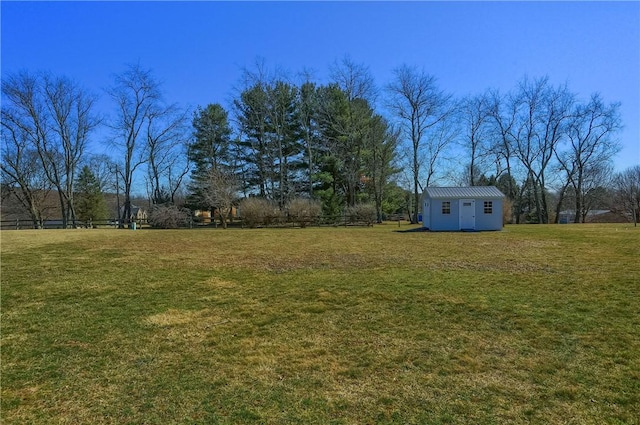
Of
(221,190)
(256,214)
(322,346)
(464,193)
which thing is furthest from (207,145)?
(322,346)

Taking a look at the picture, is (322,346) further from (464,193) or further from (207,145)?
(207,145)

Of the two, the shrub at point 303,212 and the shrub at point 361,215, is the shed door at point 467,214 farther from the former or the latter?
the shrub at point 303,212

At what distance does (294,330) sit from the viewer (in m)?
4.65

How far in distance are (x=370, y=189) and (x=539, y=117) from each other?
58.3ft

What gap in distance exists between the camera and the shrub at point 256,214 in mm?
25625

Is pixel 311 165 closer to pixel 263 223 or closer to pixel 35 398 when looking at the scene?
pixel 263 223

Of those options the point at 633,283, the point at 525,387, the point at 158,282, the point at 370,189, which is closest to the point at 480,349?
the point at 525,387

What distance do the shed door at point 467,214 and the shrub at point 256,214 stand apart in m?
11.9

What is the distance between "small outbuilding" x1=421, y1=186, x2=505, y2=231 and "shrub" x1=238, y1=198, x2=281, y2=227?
10.5 meters

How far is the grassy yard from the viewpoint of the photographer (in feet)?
9.39

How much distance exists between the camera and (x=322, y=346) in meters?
4.12

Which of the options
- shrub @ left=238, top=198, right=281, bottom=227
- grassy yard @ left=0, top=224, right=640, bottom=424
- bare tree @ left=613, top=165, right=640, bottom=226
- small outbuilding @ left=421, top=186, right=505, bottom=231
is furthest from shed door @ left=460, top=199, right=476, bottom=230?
bare tree @ left=613, top=165, right=640, bottom=226

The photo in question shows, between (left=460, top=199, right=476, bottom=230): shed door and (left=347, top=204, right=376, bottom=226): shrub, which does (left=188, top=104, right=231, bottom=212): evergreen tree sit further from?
(left=460, top=199, right=476, bottom=230): shed door

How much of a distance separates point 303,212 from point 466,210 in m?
10.6
